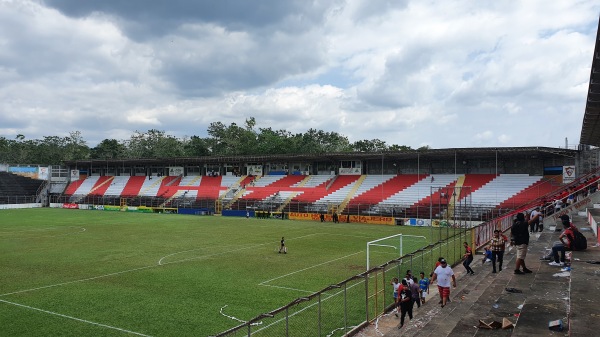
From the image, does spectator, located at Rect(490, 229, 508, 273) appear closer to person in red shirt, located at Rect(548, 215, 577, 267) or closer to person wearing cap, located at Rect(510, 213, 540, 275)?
person in red shirt, located at Rect(548, 215, 577, 267)

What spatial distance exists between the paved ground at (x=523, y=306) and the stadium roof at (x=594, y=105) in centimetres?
680

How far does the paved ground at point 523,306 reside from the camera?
9406 millimetres

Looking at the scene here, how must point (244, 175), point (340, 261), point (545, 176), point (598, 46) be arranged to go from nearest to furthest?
point (598, 46), point (340, 261), point (545, 176), point (244, 175)

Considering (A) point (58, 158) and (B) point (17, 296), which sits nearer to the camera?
(B) point (17, 296)

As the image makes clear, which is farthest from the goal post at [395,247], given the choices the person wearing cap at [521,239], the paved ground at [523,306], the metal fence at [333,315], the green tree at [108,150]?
the green tree at [108,150]

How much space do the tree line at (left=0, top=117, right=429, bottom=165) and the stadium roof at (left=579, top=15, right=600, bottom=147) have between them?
5845 cm

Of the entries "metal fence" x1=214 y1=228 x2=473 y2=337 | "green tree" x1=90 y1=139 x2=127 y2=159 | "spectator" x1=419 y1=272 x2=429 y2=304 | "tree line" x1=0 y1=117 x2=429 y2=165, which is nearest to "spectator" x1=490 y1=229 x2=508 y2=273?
"spectator" x1=419 y1=272 x2=429 y2=304

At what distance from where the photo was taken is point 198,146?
354 feet

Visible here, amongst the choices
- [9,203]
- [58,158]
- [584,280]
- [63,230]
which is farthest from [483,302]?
[58,158]

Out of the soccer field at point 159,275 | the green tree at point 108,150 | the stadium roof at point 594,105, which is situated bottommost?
the soccer field at point 159,275

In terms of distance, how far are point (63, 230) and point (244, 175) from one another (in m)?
34.5

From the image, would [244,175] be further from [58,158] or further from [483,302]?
[58,158]

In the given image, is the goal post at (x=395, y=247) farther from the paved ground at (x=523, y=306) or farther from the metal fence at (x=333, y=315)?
the paved ground at (x=523, y=306)

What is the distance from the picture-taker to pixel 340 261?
24.8 m
